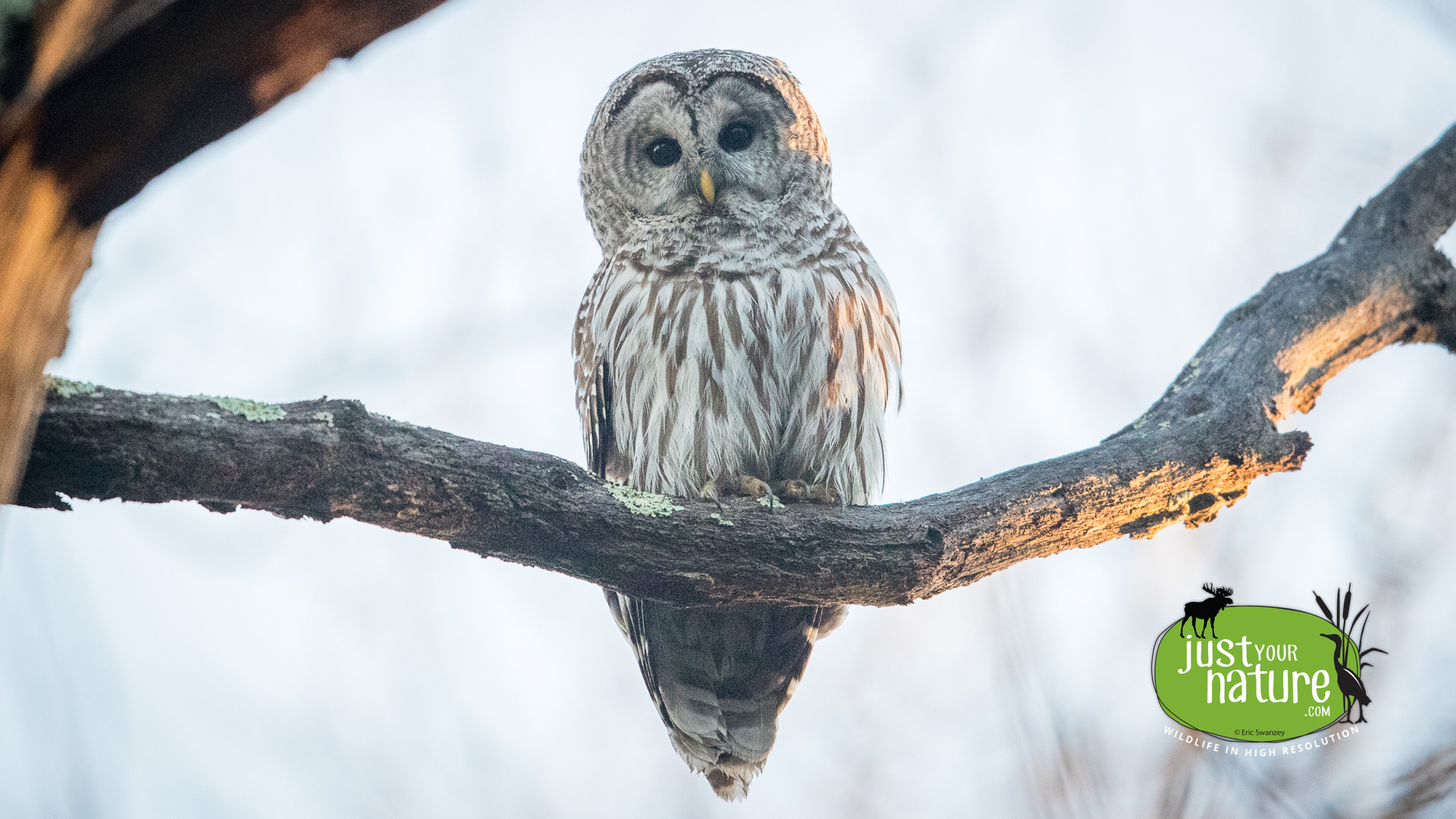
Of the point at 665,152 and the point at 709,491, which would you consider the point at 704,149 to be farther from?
the point at 709,491

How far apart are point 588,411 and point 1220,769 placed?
8.99ft

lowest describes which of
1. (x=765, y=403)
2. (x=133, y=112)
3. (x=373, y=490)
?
(x=133, y=112)

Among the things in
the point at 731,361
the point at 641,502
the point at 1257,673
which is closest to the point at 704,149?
the point at 731,361

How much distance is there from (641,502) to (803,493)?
1.06 m

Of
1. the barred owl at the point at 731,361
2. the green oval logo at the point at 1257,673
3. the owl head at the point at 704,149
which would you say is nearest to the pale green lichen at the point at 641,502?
the barred owl at the point at 731,361

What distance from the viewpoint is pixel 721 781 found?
13.7 feet

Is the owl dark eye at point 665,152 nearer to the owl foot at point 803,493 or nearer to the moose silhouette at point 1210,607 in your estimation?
the owl foot at point 803,493

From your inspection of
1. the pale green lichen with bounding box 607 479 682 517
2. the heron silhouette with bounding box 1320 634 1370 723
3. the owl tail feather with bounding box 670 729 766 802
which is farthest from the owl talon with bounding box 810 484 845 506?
the heron silhouette with bounding box 1320 634 1370 723

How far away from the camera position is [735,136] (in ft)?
14.8

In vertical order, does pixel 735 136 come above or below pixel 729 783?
above

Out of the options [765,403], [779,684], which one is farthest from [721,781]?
[765,403]

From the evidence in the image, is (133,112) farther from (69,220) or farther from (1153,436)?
(1153,436)

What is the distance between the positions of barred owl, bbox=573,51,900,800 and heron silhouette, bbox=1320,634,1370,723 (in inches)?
70.3

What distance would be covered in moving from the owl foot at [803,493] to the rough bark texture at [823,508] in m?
0.59
